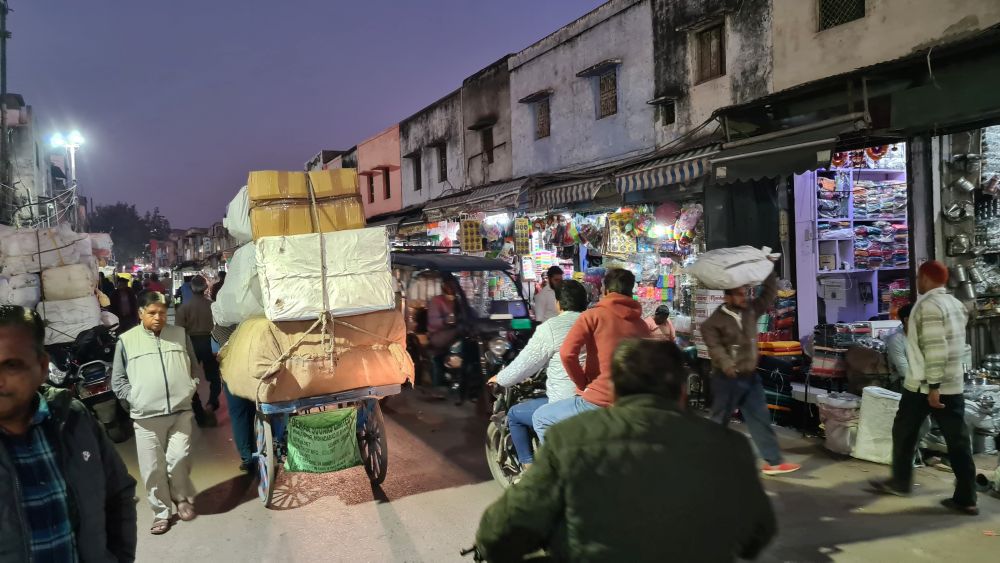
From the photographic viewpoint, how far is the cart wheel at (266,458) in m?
5.13

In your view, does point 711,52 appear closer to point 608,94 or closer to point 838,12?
point 838,12

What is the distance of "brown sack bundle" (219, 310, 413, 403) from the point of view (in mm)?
4875

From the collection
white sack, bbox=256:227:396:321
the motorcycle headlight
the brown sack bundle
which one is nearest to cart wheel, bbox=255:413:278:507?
the brown sack bundle

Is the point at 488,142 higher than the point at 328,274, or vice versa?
the point at 488,142

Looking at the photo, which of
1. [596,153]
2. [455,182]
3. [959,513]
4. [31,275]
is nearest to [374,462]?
[959,513]

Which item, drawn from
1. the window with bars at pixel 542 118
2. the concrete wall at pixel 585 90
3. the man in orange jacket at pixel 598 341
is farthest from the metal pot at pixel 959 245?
the window with bars at pixel 542 118

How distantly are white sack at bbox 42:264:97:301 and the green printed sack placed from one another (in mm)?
5522

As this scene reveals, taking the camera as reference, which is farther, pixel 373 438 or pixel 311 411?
pixel 373 438

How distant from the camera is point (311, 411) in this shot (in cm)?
553

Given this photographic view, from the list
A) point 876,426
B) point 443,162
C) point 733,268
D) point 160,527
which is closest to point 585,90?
point 443,162

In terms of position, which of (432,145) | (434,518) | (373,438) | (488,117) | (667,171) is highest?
(488,117)

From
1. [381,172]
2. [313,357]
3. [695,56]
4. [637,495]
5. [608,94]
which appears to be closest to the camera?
[637,495]

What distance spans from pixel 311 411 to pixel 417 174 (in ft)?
61.8

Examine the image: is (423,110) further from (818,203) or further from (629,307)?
(629,307)
